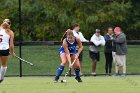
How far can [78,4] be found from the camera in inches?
1334

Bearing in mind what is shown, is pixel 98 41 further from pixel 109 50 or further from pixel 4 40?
pixel 4 40

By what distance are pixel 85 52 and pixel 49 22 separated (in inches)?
261

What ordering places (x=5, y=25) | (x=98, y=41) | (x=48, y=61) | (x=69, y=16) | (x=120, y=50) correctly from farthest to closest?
1. (x=69, y=16)
2. (x=48, y=61)
3. (x=98, y=41)
4. (x=120, y=50)
5. (x=5, y=25)

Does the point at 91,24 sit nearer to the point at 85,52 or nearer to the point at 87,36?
the point at 87,36

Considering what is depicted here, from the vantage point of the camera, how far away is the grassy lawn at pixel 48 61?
25750 mm

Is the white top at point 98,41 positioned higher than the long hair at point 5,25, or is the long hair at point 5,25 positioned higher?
the long hair at point 5,25

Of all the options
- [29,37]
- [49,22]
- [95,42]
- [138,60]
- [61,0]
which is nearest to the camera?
[95,42]

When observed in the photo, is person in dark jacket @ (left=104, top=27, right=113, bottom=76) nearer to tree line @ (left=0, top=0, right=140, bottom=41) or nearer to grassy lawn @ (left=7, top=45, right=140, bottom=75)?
grassy lawn @ (left=7, top=45, right=140, bottom=75)

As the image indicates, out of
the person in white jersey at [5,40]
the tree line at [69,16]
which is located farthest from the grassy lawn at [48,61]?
the person in white jersey at [5,40]

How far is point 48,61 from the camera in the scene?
2627 centimetres

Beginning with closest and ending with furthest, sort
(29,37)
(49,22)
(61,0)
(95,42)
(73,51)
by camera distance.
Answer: (73,51), (95,42), (29,37), (49,22), (61,0)

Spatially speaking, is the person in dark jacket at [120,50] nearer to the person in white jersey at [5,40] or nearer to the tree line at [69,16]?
the tree line at [69,16]

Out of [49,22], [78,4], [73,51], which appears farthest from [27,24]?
[73,51]

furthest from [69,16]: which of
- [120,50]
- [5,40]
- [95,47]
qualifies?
[5,40]
